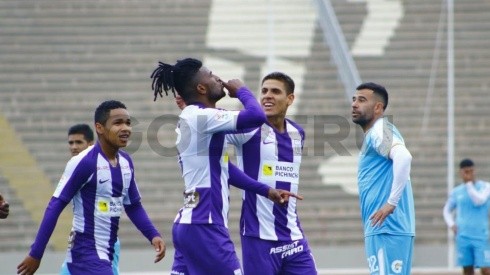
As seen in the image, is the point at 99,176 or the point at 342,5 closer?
the point at 99,176

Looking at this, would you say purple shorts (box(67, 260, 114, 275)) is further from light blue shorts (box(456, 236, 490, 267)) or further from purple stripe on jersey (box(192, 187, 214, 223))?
light blue shorts (box(456, 236, 490, 267))

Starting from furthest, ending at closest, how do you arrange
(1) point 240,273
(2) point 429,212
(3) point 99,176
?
1. (2) point 429,212
2. (3) point 99,176
3. (1) point 240,273

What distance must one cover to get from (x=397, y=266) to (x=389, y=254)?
112mm

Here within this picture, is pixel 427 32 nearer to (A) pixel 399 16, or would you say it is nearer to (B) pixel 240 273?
(A) pixel 399 16

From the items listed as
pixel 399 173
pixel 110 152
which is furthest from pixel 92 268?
pixel 399 173

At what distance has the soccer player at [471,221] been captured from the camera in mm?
14469

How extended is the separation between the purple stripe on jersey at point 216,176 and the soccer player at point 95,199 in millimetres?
845

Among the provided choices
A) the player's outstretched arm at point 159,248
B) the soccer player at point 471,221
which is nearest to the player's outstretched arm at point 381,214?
the player's outstretched arm at point 159,248

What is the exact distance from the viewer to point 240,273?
266 inches

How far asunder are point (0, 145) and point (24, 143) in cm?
43

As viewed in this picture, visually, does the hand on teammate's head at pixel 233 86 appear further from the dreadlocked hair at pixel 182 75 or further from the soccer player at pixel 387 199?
the soccer player at pixel 387 199

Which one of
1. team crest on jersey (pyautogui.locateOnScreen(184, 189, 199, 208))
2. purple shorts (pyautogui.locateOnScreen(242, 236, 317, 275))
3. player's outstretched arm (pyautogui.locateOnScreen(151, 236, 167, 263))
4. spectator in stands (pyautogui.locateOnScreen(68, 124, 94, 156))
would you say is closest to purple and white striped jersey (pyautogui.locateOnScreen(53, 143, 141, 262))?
player's outstretched arm (pyautogui.locateOnScreen(151, 236, 167, 263))

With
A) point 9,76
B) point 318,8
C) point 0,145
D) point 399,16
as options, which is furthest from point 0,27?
point 399,16

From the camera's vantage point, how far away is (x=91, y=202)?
738 cm
